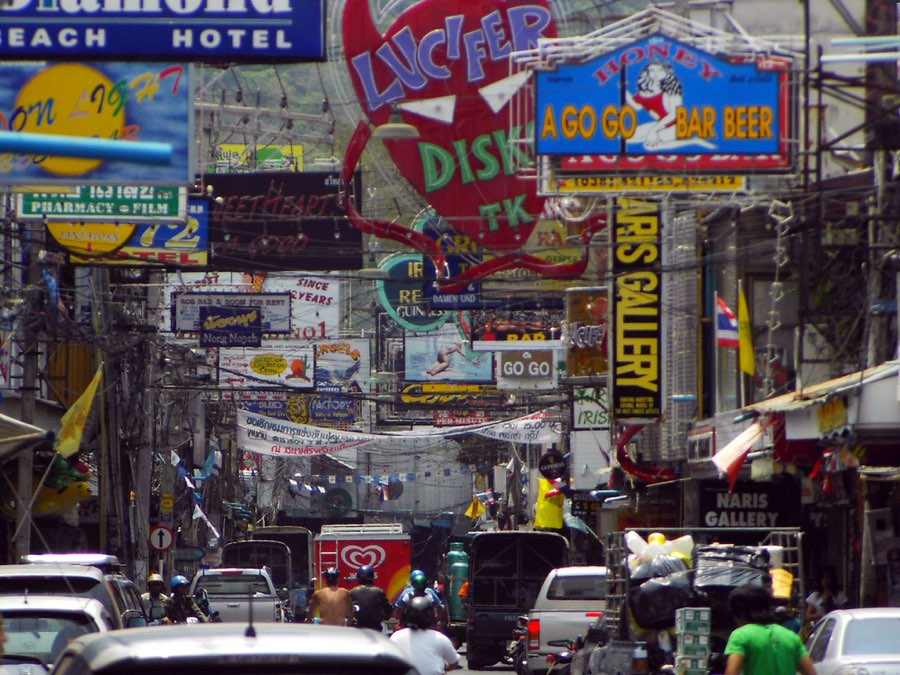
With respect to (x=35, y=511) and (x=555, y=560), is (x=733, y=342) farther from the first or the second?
(x=35, y=511)

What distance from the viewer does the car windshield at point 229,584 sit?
30.6 meters

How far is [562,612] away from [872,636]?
27.9 ft

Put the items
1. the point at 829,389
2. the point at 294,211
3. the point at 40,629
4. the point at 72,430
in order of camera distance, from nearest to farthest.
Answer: the point at 40,629
the point at 829,389
the point at 294,211
the point at 72,430

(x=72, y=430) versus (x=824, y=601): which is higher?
(x=72, y=430)

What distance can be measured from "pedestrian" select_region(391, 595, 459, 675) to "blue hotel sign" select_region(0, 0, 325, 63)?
6.16m

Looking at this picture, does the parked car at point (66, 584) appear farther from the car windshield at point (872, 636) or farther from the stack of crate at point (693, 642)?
the car windshield at point (872, 636)

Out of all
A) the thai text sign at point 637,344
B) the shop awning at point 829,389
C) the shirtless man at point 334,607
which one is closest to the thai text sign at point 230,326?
the thai text sign at point 637,344

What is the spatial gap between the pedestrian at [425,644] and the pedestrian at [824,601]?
10.7 m

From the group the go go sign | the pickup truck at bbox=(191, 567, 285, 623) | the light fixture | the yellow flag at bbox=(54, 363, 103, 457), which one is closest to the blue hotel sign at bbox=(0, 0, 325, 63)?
the light fixture

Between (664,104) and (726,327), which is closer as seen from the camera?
(664,104)

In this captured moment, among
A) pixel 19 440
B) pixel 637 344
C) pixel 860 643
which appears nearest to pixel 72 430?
pixel 637 344

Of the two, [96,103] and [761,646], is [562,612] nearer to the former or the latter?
[96,103]

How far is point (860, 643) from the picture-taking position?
1337cm

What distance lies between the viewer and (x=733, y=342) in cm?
2409
